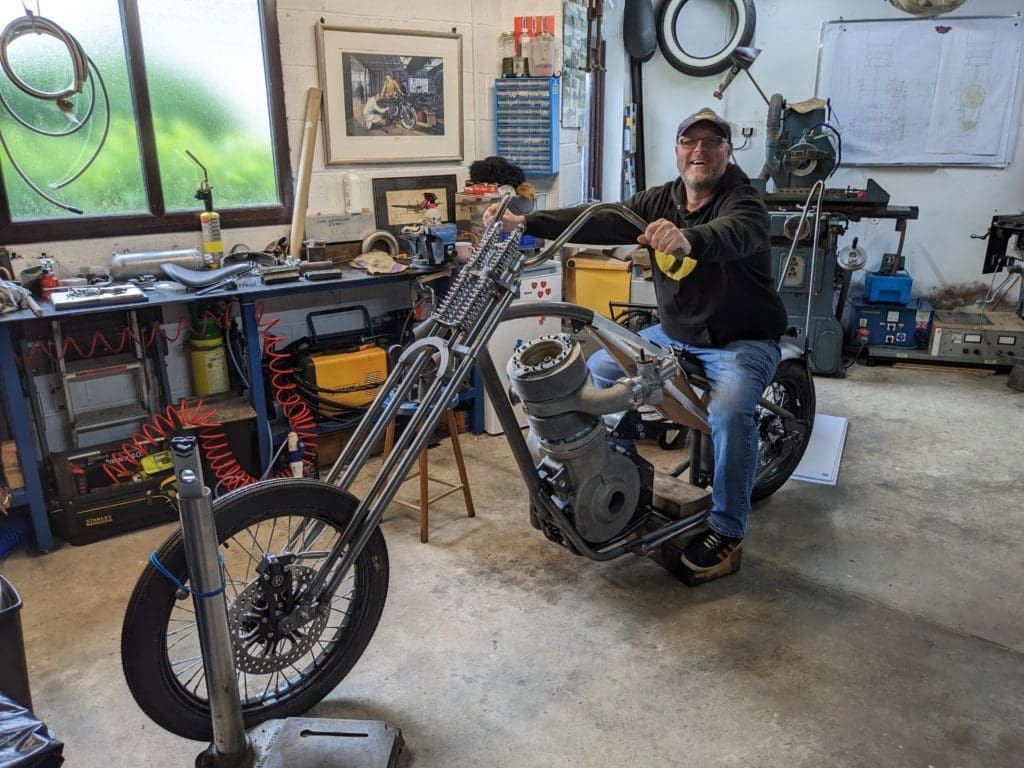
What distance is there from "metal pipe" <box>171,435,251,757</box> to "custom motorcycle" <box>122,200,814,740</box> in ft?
0.50

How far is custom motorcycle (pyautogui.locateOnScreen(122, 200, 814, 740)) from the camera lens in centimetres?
175

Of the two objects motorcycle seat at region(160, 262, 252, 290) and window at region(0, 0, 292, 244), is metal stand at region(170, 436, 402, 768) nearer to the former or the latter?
motorcycle seat at region(160, 262, 252, 290)

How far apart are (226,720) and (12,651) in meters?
0.49

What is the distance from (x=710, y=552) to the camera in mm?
2566

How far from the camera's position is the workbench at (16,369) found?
264 cm

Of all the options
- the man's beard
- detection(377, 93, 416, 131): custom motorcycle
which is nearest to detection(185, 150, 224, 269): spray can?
detection(377, 93, 416, 131): custom motorcycle

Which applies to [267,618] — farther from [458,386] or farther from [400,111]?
[400,111]

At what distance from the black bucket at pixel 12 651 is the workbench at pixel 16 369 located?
1153 mm

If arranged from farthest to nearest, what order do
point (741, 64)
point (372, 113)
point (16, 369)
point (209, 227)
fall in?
point (741, 64) → point (372, 113) → point (209, 227) → point (16, 369)

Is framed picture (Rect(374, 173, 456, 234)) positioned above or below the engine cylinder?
above

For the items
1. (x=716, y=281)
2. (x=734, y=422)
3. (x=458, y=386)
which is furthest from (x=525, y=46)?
(x=458, y=386)

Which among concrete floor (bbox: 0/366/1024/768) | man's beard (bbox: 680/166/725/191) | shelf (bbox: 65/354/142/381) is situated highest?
man's beard (bbox: 680/166/725/191)

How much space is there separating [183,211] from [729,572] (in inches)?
103

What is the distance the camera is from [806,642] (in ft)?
7.58
